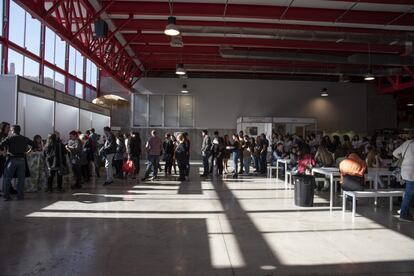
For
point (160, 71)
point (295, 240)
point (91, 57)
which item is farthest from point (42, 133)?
point (160, 71)

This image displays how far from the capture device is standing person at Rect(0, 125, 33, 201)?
7492mm

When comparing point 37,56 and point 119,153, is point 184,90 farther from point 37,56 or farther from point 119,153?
point 119,153

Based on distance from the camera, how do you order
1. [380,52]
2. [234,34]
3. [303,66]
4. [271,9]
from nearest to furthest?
[271,9] < [234,34] < [380,52] < [303,66]

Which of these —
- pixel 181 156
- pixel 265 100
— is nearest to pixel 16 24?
pixel 181 156

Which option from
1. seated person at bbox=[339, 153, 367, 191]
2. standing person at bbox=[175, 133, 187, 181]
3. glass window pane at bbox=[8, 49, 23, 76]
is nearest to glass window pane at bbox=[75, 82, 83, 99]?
glass window pane at bbox=[8, 49, 23, 76]

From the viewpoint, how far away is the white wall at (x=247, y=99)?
67.8 feet

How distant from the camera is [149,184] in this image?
411 inches

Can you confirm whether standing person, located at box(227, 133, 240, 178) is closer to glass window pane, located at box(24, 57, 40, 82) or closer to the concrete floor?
the concrete floor

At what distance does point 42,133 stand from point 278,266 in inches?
336

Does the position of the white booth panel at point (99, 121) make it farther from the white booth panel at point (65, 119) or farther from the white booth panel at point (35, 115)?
the white booth panel at point (35, 115)

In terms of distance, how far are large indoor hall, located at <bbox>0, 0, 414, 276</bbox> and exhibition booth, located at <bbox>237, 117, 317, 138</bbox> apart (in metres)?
0.07

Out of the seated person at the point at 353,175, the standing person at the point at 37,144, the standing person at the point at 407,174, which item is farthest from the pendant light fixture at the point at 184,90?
the standing person at the point at 407,174

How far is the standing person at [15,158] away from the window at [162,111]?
43.2ft

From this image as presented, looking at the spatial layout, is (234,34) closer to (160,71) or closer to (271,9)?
(271,9)
